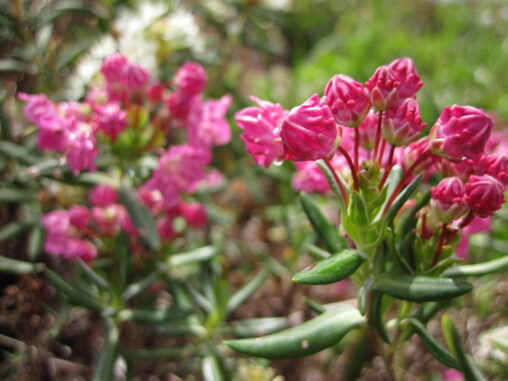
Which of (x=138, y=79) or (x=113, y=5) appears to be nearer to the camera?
(x=138, y=79)

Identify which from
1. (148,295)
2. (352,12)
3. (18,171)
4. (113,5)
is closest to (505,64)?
(352,12)

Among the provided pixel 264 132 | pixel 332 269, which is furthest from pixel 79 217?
pixel 332 269

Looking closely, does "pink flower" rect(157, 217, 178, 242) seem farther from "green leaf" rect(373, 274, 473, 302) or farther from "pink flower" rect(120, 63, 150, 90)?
"green leaf" rect(373, 274, 473, 302)

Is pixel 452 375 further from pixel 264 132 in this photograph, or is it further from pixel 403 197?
pixel 264 132

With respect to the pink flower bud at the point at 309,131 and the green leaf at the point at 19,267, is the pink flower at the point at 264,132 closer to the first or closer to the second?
the pink flower bud at the point at 309,131

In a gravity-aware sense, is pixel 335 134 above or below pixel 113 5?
above

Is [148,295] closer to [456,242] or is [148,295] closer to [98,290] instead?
[98,290]

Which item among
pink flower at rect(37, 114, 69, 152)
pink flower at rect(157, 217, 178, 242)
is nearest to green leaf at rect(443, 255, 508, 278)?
pink flower at rect(157, 217, 178, 242)
